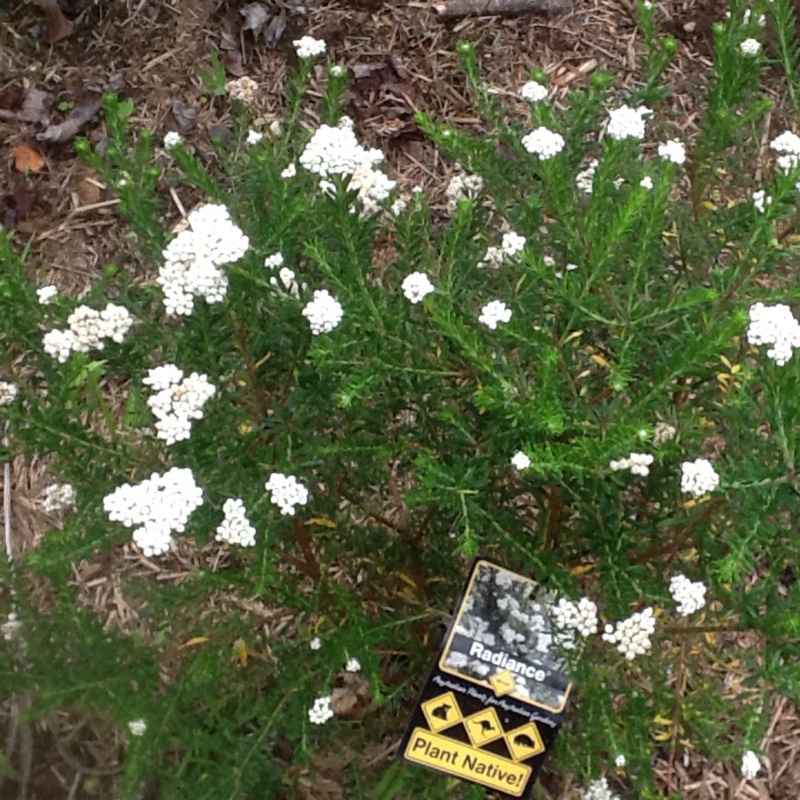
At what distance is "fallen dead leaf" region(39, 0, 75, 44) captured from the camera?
3.52 meters

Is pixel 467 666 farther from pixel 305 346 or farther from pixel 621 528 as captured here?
pixel 305 346

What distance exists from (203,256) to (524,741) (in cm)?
137

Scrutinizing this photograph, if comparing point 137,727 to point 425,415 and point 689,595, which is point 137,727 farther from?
point 689,595

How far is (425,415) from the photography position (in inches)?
79.4

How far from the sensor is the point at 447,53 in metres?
3.59

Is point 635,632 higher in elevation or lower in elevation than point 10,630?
higher

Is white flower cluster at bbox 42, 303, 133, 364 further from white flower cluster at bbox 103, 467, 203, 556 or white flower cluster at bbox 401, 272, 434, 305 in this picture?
white flower cluster at bbox 401, 272, 434, 305

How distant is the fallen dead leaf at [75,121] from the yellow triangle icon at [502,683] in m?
2.70

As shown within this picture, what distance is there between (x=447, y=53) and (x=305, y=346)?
2.19m

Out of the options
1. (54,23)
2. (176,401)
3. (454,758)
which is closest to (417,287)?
(176,401)

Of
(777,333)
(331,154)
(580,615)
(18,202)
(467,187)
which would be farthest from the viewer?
(18,202)

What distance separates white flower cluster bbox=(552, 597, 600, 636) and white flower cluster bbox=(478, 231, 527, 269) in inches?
29.8

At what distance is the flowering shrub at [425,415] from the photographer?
162 centimetres

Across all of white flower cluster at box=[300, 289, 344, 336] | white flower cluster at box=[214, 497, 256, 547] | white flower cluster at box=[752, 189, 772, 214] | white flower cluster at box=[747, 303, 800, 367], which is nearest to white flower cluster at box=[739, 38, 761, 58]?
white flower cluster at box=[752, 189, 772, 214]
